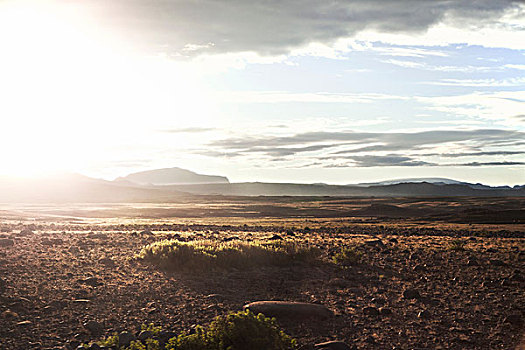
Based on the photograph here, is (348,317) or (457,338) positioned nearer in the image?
(457,338)

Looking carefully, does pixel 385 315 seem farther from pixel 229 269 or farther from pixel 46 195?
pixel 46 195

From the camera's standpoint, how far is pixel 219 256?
53.4ft

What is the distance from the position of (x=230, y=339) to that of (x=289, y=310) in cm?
257

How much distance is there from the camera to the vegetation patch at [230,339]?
866cm

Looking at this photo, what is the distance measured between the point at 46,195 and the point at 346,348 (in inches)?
7939

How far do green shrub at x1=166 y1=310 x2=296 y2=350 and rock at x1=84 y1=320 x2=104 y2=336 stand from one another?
2033mm

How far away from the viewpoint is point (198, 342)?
867 cm

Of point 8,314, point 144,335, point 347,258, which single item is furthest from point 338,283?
point 8,314

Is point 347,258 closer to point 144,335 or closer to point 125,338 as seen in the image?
point 144,335

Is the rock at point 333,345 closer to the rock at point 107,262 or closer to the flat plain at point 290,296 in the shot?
the flat plain at point 290,296

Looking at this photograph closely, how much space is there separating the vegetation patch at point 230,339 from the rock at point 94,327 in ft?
2.18

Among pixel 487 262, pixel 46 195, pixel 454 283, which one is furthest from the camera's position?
pixel 46 195

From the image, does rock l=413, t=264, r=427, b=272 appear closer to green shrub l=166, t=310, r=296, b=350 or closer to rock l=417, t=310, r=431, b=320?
rock l=417, t=310, r=431, b=320

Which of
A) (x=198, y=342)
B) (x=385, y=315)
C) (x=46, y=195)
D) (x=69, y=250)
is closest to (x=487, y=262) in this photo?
(x=385, y=315)
